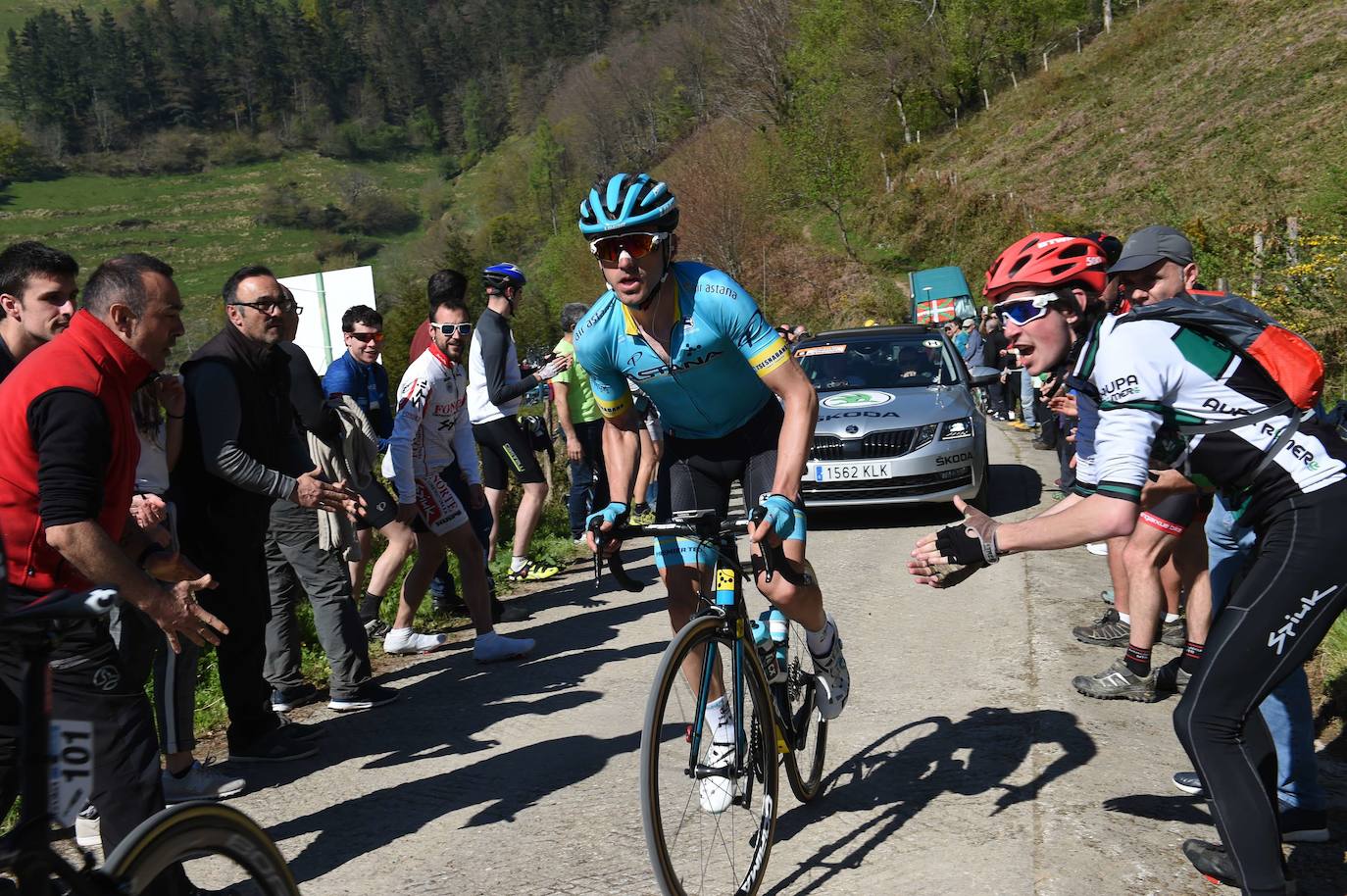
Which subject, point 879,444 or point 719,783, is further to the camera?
point 879,444

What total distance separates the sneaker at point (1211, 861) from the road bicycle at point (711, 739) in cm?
136

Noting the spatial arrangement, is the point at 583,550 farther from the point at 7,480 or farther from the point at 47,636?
the point at 47,636

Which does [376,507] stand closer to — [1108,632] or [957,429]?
[1108,632]

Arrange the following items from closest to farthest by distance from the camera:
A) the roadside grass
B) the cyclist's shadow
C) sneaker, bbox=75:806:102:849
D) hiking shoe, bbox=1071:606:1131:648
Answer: the cyclist's shadow < sneaker, bbox=75:806:102:849 < hiking shoe, bbox=1071:606:1131:648 < the roadside grass

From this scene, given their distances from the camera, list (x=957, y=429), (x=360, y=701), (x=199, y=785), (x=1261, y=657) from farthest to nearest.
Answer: (x=957, y=429) < (x=360, y=701) < (x=199, y=785) < (x=1261, y=657)

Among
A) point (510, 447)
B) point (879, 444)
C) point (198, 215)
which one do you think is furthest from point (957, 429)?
point (198, 215)

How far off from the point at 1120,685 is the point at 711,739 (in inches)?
112

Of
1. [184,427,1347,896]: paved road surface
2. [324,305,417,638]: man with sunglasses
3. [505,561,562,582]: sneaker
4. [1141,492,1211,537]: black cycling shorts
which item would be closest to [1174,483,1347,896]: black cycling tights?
[184,427,1347,896]: paved road surface

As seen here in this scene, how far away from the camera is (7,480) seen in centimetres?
333

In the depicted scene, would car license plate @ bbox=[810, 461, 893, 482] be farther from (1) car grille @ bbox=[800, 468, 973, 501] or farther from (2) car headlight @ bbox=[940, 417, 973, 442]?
(2) car headlight @ bbox=[940, 417, 973, 442]

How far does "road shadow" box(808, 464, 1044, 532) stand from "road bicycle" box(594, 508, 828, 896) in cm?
710

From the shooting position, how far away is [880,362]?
12383 millimetres

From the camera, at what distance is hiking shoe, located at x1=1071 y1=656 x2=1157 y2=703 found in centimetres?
568

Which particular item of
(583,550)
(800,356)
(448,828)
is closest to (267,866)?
(448,828)
